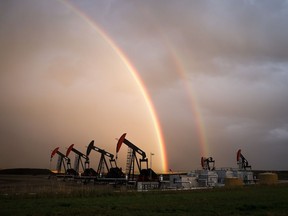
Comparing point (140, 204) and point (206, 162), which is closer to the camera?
point (140, 204)

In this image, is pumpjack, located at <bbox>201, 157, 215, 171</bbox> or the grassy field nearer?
the grassy field

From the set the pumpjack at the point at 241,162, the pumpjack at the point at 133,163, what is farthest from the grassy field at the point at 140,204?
the pumpjack at the point at 241,162

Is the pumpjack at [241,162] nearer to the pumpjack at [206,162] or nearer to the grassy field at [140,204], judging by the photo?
the pumpjack at [206,162]

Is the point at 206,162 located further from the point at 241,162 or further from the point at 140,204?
the point at 140,204

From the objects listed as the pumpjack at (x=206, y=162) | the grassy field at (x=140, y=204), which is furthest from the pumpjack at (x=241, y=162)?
the grassy field at (x=140, y=204)

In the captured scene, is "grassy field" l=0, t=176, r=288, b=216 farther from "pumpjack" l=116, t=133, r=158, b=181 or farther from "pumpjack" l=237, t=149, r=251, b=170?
"pumpjack" l=237, t=149, r=251, b=170

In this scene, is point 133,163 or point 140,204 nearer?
point 140,204

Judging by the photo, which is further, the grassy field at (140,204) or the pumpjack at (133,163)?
the pumpjack at (133,163)

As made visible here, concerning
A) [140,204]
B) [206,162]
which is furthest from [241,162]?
[140,204]

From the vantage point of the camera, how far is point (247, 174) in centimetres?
6831

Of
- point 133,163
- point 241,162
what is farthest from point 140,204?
point 241,162

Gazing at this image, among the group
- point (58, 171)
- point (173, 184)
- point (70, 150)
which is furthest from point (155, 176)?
point (58, 171)

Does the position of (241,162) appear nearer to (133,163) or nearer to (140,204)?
(133,163)

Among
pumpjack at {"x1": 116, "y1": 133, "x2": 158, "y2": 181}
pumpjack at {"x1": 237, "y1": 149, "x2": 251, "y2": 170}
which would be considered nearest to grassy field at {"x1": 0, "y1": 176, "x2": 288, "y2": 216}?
pumpjack at {"x1": 116, "y1": 133, "x2": 158, "y2": 181}
